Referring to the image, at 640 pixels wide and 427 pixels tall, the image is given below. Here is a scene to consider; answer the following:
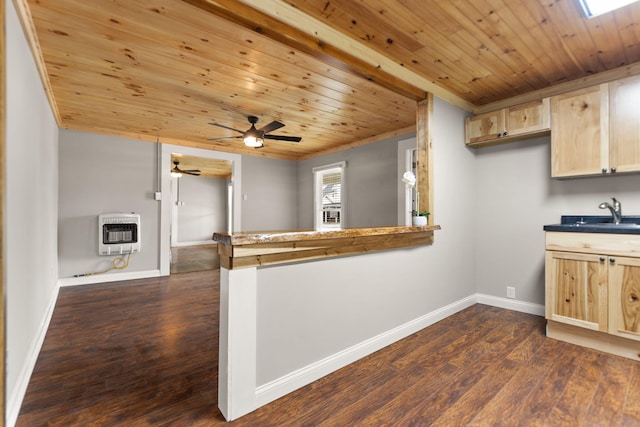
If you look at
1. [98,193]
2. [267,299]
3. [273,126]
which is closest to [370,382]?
[267,299]

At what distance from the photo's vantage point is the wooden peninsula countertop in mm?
1500

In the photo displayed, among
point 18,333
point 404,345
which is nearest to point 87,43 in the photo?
point 18,333

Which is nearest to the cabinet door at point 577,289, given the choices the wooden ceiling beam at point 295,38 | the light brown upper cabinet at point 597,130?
the light brown upper cabinet at point 597,130

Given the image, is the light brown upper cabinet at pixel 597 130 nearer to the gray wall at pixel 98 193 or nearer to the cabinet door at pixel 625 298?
the cabinet door at pixel 625 298

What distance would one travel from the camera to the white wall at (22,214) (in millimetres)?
1528

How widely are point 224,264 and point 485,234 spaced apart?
304 cm

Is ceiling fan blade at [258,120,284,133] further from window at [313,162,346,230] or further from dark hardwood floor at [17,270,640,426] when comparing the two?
dark hardwood floor at [17,270,640,426]

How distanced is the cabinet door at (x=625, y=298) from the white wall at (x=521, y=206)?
0.71 metres

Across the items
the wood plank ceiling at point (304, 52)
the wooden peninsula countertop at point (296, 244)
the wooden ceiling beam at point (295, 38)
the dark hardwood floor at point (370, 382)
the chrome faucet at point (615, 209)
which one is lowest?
the dark hardwood floor at point (370, 382)

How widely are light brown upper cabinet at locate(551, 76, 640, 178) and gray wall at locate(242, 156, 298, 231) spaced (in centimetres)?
481

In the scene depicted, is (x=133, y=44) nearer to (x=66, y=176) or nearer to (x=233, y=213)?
(x=66, y=176)

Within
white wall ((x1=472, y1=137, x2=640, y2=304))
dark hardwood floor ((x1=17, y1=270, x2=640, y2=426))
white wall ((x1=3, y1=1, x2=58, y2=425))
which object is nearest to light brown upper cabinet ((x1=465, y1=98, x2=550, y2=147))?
white wall ((x1=472, y1=137, x2=640, y2=304))

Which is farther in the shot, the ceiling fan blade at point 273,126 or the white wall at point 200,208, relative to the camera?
the white wall at point 200,208

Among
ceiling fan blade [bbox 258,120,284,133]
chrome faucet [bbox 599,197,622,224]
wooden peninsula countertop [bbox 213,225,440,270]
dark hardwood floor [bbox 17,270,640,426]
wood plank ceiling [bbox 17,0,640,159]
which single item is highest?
wood plank ceiling [bbox 17,0,640,159]
